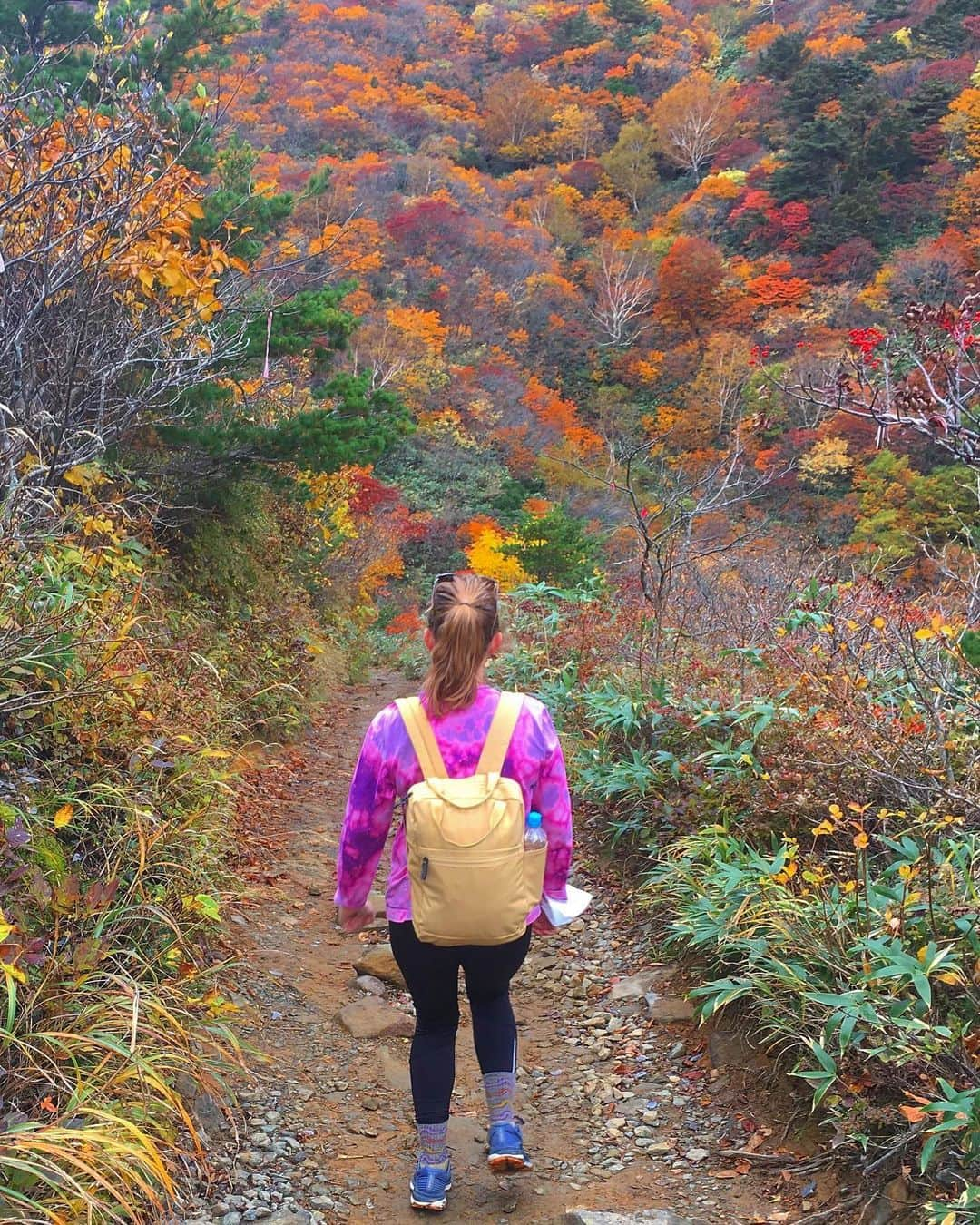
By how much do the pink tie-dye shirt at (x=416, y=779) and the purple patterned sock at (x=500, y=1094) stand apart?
0.45 meters

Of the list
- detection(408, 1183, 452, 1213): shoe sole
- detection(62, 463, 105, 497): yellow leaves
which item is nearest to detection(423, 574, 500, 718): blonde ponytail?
detection(408, 1183, 452, 1213): shoe sole

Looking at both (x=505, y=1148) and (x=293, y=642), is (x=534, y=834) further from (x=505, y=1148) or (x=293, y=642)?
(x=293, y=642)

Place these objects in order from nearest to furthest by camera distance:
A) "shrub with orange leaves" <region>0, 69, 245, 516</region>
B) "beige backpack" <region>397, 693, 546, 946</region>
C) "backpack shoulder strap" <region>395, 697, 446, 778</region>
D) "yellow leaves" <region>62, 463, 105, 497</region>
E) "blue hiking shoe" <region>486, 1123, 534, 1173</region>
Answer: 1. "beige backpack" <region>397, 693, 546, 946</region>
2. "backpack shoulder strap" <region>395, 697, 446, 778</region>
3. "blue hiking shoe" <region>486, 1123, 534, 1173</region>
4. "shrub with orange leaves" <region>0, 69, 245, 516</region>
5. "yellow leaves" <region>62, 463, 105, 497</region>

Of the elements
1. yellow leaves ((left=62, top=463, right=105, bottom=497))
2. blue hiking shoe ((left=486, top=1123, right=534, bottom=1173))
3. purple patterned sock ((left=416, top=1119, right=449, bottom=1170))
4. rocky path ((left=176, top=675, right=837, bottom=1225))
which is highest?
yellow leaves ((left=62, top=463, right=105, bottom=497))

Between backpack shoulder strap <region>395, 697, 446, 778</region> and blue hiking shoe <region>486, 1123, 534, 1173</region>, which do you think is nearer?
backpack shoulder strap <region>395, 697, 446, 778</region>

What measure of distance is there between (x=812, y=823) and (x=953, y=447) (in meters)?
1.75

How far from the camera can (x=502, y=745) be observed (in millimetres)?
2145

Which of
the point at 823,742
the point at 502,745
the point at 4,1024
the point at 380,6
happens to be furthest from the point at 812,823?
the point at 380,6

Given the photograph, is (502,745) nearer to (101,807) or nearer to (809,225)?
(101,807)

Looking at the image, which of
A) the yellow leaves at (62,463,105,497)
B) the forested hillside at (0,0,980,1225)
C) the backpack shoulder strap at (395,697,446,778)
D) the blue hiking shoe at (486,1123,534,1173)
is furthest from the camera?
the yellow leaves at (62,463,105,497)

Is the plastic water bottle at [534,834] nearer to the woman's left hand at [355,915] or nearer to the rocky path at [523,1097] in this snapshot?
the woman's left hand at [355,915]

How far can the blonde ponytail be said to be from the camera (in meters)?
2.14

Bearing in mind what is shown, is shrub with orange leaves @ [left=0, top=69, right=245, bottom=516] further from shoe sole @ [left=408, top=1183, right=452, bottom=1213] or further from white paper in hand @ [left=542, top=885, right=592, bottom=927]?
shoe sole @ [left=408, top=1183, right=452, bottom=1213]

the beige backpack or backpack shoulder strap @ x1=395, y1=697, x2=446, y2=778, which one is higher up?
backpack shoulder strap @ x1=395, y1=697, x2=446, y2=778
